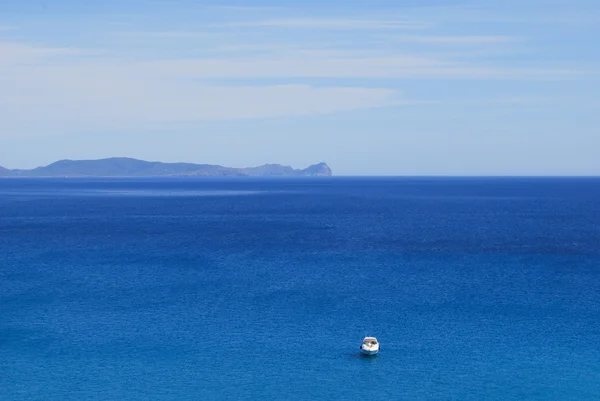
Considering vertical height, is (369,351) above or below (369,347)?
below

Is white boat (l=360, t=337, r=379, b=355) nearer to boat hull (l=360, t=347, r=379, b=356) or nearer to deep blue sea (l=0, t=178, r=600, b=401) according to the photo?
boat hull (l=360, t=347, r=379, b=356)

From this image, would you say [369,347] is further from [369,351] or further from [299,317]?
[299,317]

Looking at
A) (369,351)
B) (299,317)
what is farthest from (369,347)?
(299,317)

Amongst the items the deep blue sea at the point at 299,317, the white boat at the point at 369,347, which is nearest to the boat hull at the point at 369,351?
the white boat at the point at 369,347

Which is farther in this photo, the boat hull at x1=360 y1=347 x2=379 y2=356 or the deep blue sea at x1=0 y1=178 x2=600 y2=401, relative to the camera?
the boat hull at x1=360 y1=347 x2=379 y2=356

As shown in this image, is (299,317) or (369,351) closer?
(369,351)

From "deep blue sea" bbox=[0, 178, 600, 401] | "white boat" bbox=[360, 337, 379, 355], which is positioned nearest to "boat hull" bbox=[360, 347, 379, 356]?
"white boat" bbox=[360, 337, 379, 355]
